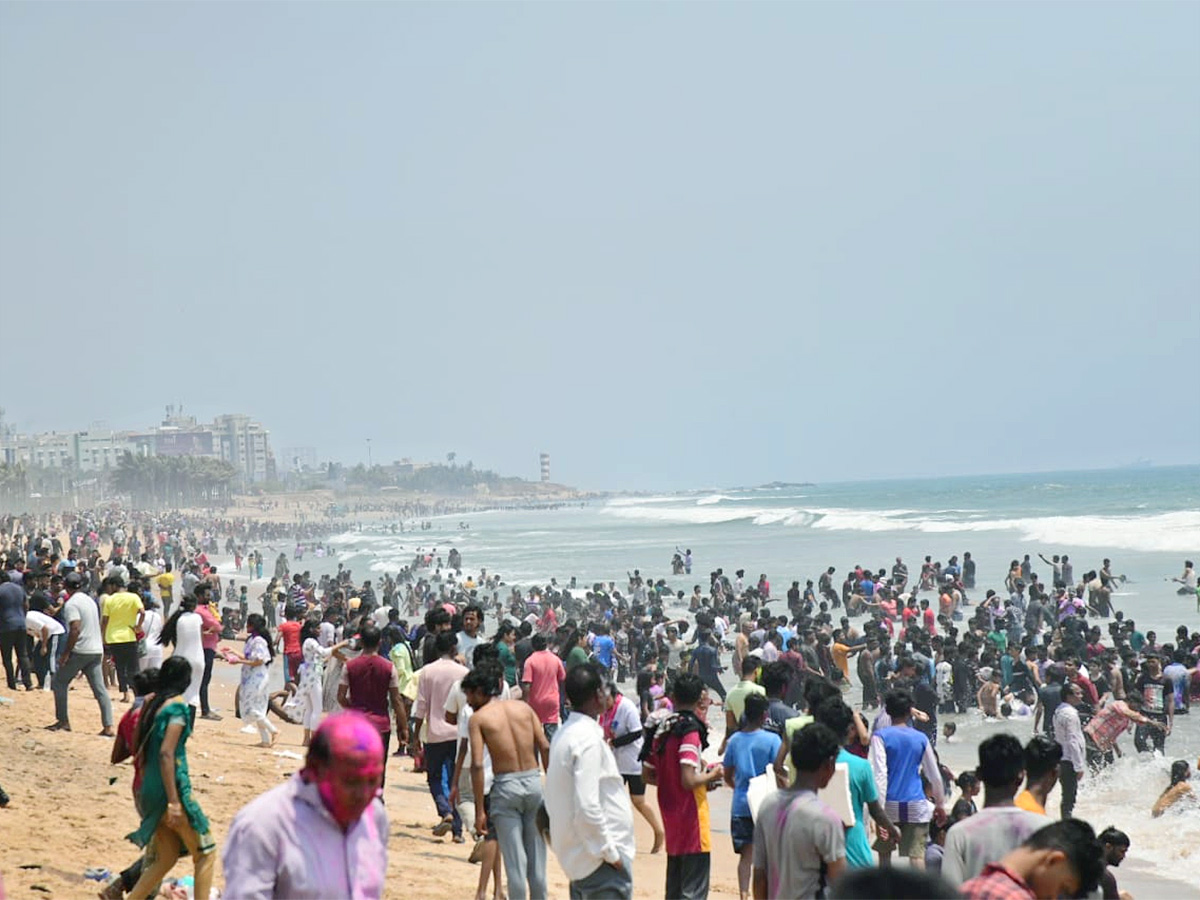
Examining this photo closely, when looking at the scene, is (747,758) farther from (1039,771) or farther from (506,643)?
(506,643)

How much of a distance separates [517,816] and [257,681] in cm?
688

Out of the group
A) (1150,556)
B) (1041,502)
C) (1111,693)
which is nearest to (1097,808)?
(1111,693)

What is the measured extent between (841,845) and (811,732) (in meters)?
0.39

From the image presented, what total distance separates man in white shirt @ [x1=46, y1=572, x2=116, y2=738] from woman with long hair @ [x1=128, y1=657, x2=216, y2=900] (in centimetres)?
578

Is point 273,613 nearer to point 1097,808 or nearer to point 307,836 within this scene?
point 1097,808

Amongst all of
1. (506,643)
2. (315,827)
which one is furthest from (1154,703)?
(315,827)

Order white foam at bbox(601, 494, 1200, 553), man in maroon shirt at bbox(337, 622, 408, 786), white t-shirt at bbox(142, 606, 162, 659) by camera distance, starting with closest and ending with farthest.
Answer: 1. man in maroon shirt at bbox(337, 622, 408, 786)
2. white t-shirt at bbox(142, 606, 162, 659)
3. white foam at bbox(601, 494, 1200, 553)

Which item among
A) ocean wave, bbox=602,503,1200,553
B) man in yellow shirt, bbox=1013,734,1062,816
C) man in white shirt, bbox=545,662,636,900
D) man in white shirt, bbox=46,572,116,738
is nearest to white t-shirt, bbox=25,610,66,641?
man in white shirt, bbox=46,572,116,738

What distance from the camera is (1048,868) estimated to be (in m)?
3.82

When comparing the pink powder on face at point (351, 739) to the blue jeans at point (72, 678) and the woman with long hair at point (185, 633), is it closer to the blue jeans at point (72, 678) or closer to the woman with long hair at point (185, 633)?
the woman with long hair at point (185, 633)

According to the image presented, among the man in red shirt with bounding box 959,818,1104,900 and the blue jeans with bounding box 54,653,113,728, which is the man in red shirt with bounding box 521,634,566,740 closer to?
the blue jeans with bounding box 54,653,113,728

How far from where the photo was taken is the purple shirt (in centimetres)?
332

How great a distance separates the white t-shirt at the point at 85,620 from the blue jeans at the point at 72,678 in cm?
7

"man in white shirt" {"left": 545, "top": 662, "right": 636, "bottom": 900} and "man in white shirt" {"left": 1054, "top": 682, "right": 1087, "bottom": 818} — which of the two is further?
"man in white shirt" {"left": 1054, "top": 682, "right": 1087, "bottom": 818}
